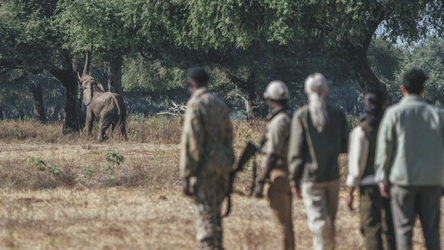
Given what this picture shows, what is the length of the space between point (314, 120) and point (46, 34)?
90.1ft

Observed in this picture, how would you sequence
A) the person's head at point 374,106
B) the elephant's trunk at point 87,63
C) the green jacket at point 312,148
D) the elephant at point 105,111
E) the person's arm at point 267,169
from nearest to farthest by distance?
the green jacket at point 312,148 < the person's arm at point 267,169 < the person's head at point 374,106 < the elephant at point 105,111 < the elephant's trunk at point 87,63

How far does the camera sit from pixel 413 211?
6.17 m

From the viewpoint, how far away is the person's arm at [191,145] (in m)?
6.61

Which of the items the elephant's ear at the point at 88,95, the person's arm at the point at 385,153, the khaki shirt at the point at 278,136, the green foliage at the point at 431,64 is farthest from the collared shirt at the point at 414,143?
the green foliage at the point at 431,64

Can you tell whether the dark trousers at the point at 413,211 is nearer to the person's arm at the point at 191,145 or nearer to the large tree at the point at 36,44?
the person's arm at the point at 191,145

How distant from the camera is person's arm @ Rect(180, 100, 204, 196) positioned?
6609 millimetres

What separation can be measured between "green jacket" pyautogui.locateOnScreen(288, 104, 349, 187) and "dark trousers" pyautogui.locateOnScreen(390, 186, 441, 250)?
52 centimetres

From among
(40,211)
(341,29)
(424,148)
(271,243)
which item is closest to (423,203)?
(424,148)

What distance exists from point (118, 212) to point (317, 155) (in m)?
4.81

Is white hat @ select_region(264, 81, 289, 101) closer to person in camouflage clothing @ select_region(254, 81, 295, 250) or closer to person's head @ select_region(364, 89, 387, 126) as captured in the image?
person in camouflage clothing @ select_region(254, 81, 295, 250)

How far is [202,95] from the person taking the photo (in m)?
6.75

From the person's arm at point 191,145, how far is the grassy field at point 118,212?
0.94 metres

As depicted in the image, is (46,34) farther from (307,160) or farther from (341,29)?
(307,160)

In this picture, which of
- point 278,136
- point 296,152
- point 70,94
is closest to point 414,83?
point 296,152
